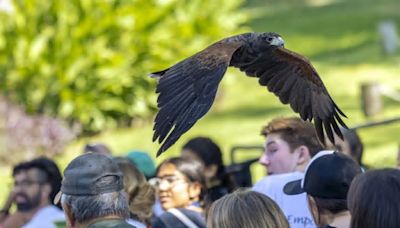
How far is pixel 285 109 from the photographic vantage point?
2356 cm

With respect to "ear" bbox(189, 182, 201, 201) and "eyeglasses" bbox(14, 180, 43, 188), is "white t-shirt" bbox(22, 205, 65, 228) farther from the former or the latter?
"ear" bbox(189, 182, 201, 201)

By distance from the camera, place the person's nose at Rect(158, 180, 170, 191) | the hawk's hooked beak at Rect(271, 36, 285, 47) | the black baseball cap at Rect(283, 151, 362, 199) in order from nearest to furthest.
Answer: the black baseball cap at Rect(283, 151, 362, 199)
the hawk's hooked beak at Rect(271, 36, 285, 47)
the person's nose at Rect(158, 180, 170, 191)

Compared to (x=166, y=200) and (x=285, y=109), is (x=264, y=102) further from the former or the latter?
(x=166, y=200)

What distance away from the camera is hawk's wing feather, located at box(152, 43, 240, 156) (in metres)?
5.02

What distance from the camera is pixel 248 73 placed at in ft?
21.2

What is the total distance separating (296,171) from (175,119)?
1.45 meters

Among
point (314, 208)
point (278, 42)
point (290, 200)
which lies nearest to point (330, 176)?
point (314, 208)

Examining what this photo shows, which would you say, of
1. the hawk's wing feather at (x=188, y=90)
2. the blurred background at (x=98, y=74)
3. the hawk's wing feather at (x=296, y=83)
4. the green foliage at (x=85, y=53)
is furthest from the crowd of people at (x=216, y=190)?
the green foliage at (x=85, y=53)

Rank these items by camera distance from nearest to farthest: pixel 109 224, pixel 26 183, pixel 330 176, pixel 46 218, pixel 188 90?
1. pixel 109 224
2. pixel 330 176
3. pixel 188 90
4. pixel 46 218
5. pixel 26 183

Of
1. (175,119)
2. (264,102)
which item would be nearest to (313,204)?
(175,119)

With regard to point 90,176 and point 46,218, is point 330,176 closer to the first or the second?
point 90,176

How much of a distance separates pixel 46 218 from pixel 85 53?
47.4ft

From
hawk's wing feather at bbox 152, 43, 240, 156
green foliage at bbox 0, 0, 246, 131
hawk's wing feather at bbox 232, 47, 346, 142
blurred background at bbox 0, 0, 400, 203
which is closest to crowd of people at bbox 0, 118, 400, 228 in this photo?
hawk's wing feather at bbox 232, 47, 346, 142

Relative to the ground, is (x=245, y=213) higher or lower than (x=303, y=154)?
lower
